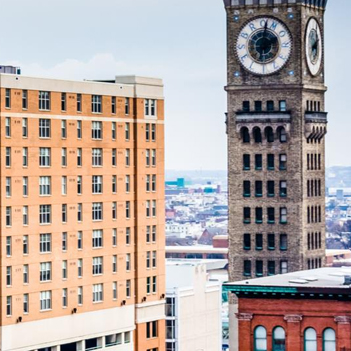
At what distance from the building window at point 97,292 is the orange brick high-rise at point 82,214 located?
0.37ft

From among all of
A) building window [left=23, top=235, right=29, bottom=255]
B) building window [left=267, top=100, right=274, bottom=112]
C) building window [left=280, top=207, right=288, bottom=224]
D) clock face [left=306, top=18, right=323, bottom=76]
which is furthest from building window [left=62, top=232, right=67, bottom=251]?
clock face [left=306, top=18, right=323, bottom=76]

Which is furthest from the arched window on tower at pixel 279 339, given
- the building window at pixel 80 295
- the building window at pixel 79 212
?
the building window at pixel 79 212


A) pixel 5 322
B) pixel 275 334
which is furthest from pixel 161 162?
pixel 275 334

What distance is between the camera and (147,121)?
142750 mm

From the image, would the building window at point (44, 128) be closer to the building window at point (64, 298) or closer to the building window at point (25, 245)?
the building window at point (25, 245)

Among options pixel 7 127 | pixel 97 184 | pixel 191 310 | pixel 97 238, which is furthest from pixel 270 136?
pixel 7 127

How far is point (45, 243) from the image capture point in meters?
131

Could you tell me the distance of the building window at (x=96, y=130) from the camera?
13625 cm

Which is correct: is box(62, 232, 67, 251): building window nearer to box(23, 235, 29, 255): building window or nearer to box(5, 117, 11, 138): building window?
box(23, 235, 29, 255): building window

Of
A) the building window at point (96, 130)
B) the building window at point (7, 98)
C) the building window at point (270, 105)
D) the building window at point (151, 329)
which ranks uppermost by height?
the building window at point (270, 105)

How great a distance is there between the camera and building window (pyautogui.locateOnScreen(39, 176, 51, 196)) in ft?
428

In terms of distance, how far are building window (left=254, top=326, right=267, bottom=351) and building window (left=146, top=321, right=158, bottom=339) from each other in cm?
3359

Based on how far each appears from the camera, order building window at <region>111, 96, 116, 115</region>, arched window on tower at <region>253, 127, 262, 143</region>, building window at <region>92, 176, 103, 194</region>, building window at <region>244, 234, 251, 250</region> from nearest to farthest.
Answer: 1. building window at <region>92, 176, 103, 194</region>
2. building window at <region>111, 96, 116, 115</region>
3. arched window on tower at <region>253, 127, 262, 143</region>
4. building window at <region>244, 234, 251, 250</region>

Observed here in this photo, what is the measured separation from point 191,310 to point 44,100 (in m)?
42.1
